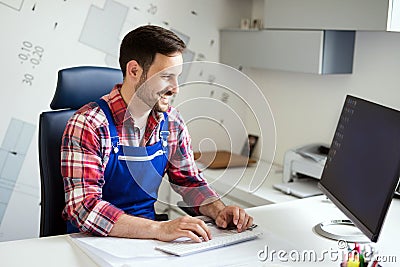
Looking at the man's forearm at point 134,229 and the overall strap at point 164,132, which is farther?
the overall strap at point 164,132

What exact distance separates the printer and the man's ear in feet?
3.22

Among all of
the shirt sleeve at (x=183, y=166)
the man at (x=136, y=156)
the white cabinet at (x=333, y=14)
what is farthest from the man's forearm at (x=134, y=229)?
the white cabinet at (x=333, y=14)

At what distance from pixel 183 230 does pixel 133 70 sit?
1.72ft

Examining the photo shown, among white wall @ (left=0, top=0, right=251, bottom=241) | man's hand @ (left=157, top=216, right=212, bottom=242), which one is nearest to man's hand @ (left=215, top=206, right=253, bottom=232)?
man's hand @ (left=157, top=216, right=212, bottom=242)

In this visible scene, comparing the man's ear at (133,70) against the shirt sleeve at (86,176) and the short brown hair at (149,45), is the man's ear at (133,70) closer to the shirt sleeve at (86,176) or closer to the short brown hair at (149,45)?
the short brown hair at (149,45)

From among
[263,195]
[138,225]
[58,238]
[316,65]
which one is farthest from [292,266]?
[316,65]

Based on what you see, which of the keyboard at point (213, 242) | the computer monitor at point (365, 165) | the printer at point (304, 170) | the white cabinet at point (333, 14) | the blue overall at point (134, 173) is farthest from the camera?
the printer at point (304, 170)

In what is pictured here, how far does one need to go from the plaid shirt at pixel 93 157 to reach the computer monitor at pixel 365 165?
1.40 ft

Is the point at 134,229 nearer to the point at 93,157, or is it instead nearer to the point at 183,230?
the point at 183,230

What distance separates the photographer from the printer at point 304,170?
244 cm

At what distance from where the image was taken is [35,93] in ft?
8.82

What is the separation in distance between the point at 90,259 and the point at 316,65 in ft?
4.73

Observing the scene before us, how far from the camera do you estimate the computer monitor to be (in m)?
1.41

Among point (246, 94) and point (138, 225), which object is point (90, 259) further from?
point (246, 94)
